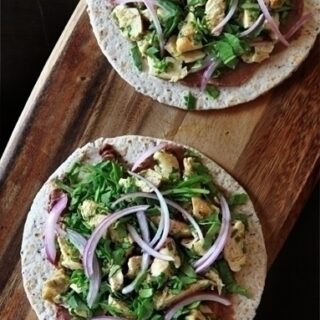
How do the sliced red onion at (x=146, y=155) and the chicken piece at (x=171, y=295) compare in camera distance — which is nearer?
the chicken piece at (x=171, y=295)

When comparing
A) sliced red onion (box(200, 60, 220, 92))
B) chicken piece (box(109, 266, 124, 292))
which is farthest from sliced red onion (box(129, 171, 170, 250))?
sliced red onion (box(200, 60, 220, 92))

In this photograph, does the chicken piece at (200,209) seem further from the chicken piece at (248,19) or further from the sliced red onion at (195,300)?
the chicken piece at (248,19)

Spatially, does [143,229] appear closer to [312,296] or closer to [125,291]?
[125,291]

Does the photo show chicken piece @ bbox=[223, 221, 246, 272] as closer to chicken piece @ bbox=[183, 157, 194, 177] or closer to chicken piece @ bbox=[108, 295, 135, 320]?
chicken piece @ bbox=[183, 157, 194, 177]

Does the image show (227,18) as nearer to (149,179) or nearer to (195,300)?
(149,179)

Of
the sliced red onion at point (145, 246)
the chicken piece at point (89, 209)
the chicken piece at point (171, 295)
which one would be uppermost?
the chicken piece at point (89, 209)

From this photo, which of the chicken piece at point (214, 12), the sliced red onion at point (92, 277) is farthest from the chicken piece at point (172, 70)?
the sliced red onion at point (92, 277)
